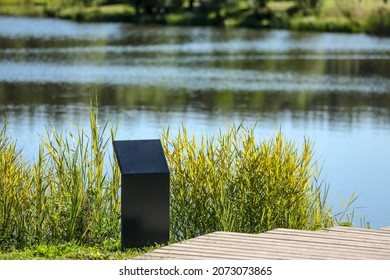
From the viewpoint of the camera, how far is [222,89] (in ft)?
70.0

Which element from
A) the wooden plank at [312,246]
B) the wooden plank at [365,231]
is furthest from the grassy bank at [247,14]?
the wooden plank at [312,246]

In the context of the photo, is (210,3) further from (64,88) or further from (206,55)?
(64,88)

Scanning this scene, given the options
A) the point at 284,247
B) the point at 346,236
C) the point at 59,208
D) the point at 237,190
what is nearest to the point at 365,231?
the point at 346,236

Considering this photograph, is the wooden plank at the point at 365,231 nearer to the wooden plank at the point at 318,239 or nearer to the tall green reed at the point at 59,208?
the wooden plank at the point at 318,239

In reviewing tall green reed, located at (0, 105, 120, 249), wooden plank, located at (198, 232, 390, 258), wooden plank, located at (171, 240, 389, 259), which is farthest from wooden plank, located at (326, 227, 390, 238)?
tall green reed, located at (0, 105, 120, 249)

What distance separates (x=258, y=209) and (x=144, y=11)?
4047 cm

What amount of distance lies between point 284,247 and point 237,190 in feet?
5.40

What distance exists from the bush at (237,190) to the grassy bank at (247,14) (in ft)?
107

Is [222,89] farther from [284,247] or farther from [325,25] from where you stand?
[325,25]

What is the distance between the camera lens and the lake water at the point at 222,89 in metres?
14.2

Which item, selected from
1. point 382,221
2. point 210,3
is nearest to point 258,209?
point 382,221

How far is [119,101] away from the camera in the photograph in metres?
19.2

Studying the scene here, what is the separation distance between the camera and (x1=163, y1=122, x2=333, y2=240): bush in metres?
7.34

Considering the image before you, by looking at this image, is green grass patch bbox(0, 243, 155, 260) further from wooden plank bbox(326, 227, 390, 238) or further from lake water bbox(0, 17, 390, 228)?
lake water bbox(0, 17, 390, 228)
